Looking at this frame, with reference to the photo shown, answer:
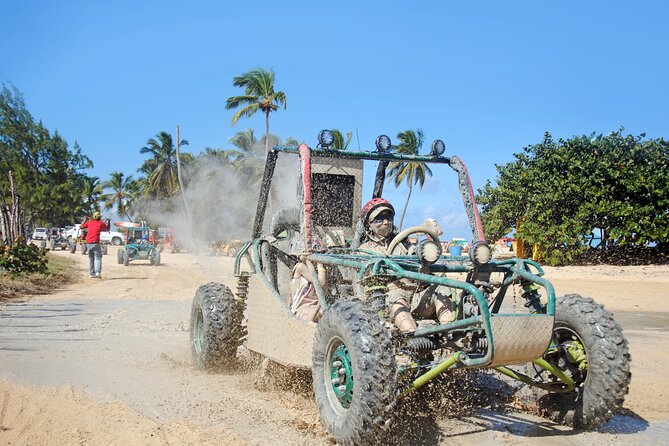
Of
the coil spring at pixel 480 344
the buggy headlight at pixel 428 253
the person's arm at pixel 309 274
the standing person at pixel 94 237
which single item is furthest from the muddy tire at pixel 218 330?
the standing person at pixel 94 237

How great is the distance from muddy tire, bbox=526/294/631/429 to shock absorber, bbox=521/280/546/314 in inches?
10.8

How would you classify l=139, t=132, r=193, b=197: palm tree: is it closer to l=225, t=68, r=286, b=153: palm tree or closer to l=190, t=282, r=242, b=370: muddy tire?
l=225, t=68, r=286, b=153: palm tree

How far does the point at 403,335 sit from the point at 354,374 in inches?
20.4

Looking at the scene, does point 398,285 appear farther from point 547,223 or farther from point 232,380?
point 547,223

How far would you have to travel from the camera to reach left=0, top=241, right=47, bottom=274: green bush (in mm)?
14211

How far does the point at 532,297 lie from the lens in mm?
4125

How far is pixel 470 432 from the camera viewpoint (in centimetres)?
419

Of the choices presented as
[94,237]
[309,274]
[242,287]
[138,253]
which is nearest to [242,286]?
[242,287]

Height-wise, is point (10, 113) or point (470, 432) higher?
point (10, 113)

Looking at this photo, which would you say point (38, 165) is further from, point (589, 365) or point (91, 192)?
point (589, 365)

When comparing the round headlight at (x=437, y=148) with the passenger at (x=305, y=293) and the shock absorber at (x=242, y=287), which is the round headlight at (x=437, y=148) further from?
the shock absorber at (x=242, y=287)

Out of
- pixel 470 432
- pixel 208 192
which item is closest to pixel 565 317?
pixel 470 432

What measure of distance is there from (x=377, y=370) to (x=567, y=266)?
793 inches

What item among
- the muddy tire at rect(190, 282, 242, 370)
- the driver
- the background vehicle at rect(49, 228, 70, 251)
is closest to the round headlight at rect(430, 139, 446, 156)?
the driver
